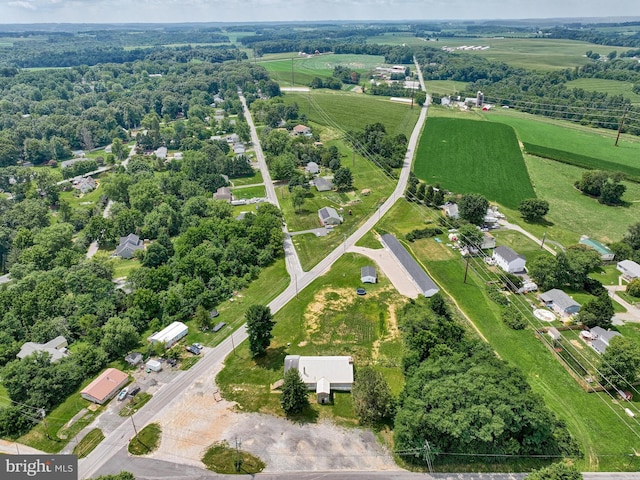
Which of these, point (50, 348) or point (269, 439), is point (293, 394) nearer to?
point (269, 439)

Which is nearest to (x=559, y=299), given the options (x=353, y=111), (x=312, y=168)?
(x=312, y=168)

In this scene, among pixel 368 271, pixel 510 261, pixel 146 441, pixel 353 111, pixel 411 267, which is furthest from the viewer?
pixel 353 111

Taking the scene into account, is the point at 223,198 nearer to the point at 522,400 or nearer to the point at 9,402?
the point at 9,402

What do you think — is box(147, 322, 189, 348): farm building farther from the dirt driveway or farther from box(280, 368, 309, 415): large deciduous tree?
box(280, 368, 309, 415): large deciduous tree

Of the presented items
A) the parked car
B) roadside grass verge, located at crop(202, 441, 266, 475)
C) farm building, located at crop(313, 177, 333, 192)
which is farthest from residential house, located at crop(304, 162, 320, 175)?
roadside grass verge, located at crop(202, 441, 266, 475)

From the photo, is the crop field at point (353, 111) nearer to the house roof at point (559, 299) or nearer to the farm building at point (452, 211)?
the farm building at point (452, 211)

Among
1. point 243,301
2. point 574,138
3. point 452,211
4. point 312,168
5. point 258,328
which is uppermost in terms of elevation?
point 574,138

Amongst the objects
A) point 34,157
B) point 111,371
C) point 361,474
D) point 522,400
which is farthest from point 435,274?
point 34,157
